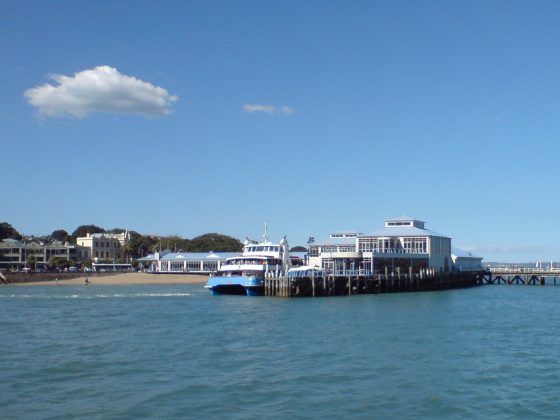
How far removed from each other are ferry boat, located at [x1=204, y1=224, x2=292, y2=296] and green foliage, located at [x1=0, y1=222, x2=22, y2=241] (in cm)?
11363

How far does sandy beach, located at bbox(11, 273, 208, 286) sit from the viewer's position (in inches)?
4363

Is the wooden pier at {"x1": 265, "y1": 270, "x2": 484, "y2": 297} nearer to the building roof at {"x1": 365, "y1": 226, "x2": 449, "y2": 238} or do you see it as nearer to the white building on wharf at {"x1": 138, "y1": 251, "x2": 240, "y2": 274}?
the building roof at {"x1": 365, "y1": 226, "x2": 449, "y2": 238}

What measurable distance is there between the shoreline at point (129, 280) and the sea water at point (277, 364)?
57946 mm

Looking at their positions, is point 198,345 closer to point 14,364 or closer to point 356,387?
point 14,364

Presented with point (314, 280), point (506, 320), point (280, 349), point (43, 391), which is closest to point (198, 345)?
point (280, 349)

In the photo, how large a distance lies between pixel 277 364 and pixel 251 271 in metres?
43.1

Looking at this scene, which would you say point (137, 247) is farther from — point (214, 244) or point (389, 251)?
point (389, 251)

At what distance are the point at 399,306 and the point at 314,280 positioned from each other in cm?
1400

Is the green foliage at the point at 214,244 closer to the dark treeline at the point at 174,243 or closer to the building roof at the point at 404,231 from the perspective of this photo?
the dark treeline at the point at 174,243

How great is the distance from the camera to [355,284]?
76938 millimetres

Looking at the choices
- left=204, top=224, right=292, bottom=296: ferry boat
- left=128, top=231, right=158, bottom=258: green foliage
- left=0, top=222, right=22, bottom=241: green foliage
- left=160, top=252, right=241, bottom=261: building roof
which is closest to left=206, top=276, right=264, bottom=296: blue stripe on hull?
left=204, top=224, right=292, bottom=296: ferry boat

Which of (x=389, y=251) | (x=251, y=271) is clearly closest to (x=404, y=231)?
(x=389, y=251)

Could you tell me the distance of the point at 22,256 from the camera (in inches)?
6127

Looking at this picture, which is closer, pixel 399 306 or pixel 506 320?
pixel 506 320
